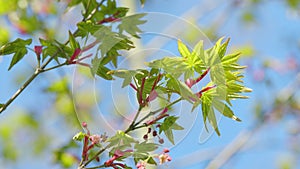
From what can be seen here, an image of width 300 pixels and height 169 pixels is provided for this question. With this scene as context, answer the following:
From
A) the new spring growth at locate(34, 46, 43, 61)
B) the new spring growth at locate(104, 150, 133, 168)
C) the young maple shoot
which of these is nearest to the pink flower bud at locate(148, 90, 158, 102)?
the young maple shoot

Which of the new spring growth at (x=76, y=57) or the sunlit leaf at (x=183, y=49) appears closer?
the sunlit leaf at (x=183, y=49)

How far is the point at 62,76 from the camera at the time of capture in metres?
2.68

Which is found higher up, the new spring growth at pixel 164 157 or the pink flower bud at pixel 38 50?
the pink flower bud at pixel 38 50

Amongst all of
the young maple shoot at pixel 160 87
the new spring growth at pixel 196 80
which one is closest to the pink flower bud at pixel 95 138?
the young maple shoot at pixel 160 87

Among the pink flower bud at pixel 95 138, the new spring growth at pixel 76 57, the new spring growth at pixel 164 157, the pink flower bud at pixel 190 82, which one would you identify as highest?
the new spring growth at pixel 76 57

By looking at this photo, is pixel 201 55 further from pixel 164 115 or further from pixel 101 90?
pixel 101 90

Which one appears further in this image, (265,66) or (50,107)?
(265,66)

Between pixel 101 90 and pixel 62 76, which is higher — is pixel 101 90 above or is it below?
below

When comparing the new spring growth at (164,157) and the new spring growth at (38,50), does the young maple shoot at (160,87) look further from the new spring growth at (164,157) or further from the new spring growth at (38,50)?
the new spring growth at (38,50)

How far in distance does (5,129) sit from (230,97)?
282 cm

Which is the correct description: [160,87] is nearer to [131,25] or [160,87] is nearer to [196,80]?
[196,80]

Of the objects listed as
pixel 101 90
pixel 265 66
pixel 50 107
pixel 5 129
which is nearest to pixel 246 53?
pixel 265 66

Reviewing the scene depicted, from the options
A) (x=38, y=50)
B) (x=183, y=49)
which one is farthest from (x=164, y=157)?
(x=38, y=50)

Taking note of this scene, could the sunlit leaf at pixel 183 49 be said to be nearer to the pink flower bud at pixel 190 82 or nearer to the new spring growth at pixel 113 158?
the pink flower bud at pixel 190 82
